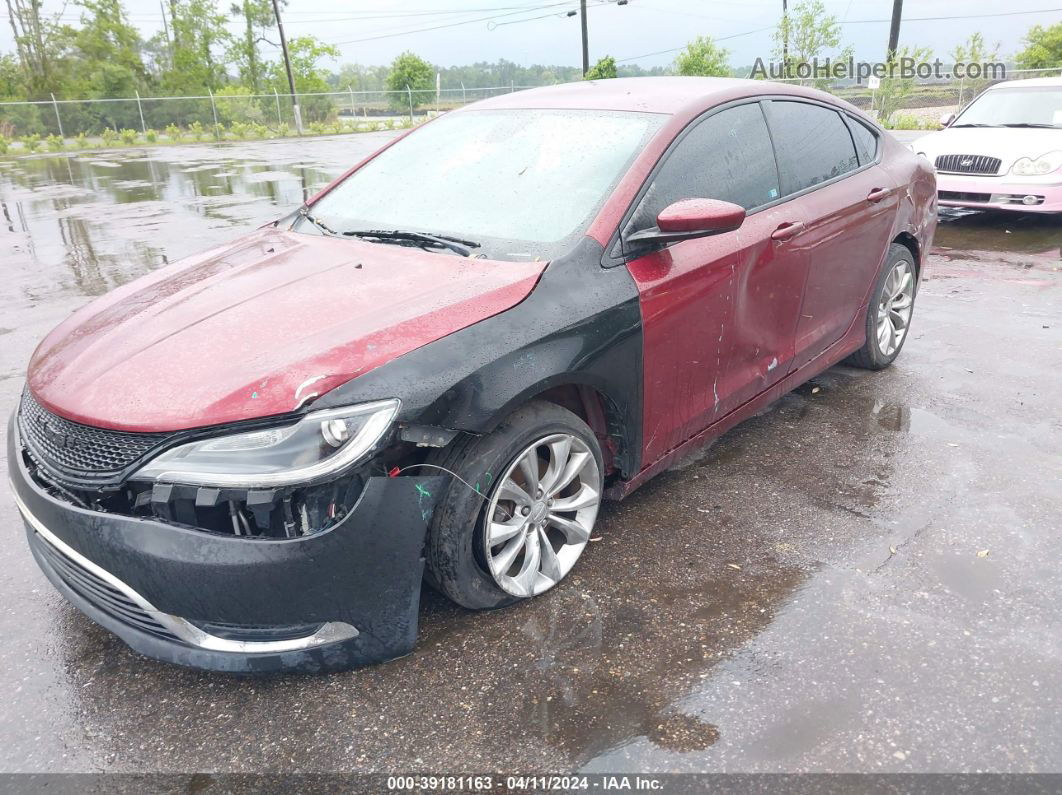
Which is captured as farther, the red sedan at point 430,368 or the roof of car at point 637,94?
the roof of car at point 637,94

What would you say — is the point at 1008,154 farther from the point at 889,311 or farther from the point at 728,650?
the point at 728,650

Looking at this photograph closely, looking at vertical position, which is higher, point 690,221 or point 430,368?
point 690,221

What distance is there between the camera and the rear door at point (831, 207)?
3717 millimetres

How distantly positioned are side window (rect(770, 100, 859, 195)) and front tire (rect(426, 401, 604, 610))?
175 centimetres

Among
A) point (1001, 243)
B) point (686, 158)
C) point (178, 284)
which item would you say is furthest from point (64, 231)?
point (1001, 243)

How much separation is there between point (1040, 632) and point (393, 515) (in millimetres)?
2090

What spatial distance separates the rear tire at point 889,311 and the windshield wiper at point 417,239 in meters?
2.59

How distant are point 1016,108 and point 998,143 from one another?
1159 millimetres

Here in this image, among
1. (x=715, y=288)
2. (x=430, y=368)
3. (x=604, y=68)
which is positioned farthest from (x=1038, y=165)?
(x=604, y=68)

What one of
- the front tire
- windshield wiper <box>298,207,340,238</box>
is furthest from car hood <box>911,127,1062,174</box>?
the front tire

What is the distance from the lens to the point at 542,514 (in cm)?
274

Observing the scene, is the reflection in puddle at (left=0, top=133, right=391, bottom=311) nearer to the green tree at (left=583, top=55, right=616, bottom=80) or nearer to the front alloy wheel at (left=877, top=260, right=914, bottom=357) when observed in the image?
the front alloy wheel at (left=877, top=260, right=914, bottom=357)

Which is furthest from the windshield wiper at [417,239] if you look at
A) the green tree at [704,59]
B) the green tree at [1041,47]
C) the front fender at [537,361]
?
the green tree at [1041,47]

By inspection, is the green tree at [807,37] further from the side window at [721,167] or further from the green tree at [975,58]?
the side window at [721,167]
